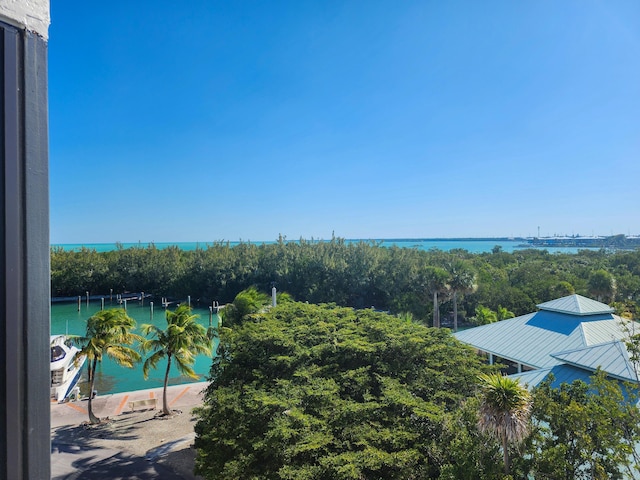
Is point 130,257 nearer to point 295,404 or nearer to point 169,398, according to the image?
point 169,398

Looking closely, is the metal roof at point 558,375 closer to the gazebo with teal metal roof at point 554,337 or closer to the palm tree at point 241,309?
the gazebo with teal metal roof at point 554,337

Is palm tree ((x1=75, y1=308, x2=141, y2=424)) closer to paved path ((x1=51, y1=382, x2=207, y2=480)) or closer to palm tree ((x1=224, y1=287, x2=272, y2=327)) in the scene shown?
paved path ((x1=51, y1=382, x2=207, y2=480))

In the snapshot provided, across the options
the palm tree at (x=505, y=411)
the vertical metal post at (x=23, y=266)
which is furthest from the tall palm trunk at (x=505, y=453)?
the vertical metal post at (x=23, y=266)

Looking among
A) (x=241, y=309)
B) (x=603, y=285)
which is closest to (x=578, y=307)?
(x=241, y=309)

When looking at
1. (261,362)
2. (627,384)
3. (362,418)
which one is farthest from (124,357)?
(627,384)

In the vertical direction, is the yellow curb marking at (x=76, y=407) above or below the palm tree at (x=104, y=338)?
below
